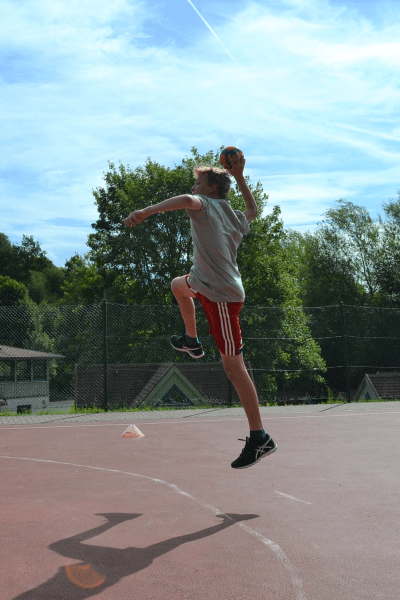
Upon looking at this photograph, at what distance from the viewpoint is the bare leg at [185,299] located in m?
4.62

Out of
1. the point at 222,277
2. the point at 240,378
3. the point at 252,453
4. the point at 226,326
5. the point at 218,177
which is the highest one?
the point at 218,177

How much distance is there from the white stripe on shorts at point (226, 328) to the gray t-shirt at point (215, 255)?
54 millimetres

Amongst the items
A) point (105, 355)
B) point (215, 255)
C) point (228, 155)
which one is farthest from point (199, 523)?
point (105, 355)

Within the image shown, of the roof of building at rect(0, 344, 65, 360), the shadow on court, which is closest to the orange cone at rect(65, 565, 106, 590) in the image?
the shadow on court

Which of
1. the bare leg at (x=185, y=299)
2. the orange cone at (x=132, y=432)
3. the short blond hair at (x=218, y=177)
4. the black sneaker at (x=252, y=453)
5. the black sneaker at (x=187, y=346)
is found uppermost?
the short blond hair at (x=218, y=177)

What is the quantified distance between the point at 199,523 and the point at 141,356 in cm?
1386

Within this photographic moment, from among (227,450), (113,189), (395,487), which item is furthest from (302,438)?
(113,189)

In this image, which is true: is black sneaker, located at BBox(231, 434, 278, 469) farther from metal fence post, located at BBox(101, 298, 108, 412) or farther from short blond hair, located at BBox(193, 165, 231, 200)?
metal fence post, located at BBox(101, 298, 108, 412)

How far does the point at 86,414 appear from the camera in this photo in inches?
556

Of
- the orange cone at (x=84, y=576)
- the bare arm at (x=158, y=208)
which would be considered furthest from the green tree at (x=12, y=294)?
the orange cone at (x=84, y=576)

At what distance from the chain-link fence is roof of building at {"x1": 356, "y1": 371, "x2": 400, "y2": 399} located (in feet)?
0.26

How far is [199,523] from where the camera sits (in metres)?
4.11

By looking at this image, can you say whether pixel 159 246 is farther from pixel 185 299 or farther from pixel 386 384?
pixel 185 299

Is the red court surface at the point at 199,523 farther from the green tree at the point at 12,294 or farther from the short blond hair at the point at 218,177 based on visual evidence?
the green tree at the point at 12,294
